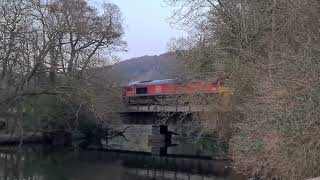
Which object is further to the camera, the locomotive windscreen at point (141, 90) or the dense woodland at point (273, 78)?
the locomotive windscreen at point (141, 90)

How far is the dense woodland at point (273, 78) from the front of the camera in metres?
11.5

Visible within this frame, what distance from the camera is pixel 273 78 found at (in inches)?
524

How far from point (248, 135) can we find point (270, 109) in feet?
5.37

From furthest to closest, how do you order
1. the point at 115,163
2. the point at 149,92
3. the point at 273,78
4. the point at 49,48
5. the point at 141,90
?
the point at 141,90 < the point at 149,92 < the point at 115,163 < the point at 49,48 < the point at 273,78

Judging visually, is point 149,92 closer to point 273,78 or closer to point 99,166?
point 99,166

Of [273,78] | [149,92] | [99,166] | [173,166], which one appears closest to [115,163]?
[99,166]

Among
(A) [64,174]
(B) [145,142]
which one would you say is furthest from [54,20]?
(B) [145,142]

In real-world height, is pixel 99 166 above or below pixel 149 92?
below

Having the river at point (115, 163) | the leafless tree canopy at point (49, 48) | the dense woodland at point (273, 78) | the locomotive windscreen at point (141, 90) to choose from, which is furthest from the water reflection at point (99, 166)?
the locomotive windscreen at point (141, 90)

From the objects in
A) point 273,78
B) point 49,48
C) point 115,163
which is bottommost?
point 115,163

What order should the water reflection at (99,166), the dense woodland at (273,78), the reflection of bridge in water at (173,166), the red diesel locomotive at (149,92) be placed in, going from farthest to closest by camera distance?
the red diesel locomotive at (149,92), the reflection of bridge in water at (173,166), the water reflection at (99,166), the dense woodland at (273,78)

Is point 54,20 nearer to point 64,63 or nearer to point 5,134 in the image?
point 64,63

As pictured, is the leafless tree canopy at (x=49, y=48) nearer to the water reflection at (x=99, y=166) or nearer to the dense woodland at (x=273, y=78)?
the water reflection at (x=99, y=166)

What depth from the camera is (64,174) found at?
2583cm
